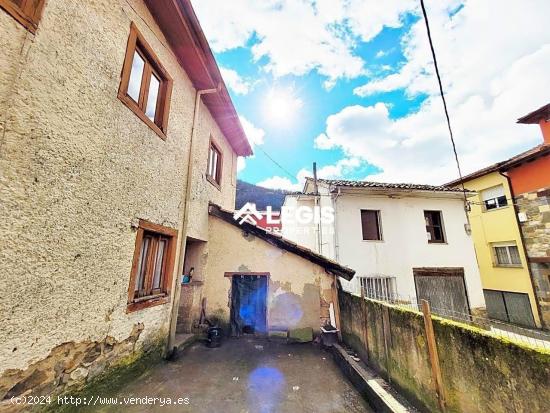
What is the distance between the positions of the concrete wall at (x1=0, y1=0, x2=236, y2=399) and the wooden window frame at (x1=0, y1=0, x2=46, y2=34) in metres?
0.06

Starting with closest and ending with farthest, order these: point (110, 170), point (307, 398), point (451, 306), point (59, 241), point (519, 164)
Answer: point (59, 241) < point (110, 170) < point (307, 398) < point (451, 306) < point (519, 164)

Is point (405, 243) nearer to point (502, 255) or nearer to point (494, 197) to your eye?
point (502, 255)

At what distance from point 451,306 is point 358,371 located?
29.0ft

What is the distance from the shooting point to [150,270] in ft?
15.3

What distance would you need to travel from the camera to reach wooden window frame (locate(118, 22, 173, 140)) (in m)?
3.98

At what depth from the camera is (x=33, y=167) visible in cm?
253

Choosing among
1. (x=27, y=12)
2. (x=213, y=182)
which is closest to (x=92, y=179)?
(x=27, y=12)

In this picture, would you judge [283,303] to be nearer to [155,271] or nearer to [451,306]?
[155,271]

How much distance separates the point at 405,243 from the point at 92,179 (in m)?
11.4

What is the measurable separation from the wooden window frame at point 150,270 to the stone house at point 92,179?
2 cm

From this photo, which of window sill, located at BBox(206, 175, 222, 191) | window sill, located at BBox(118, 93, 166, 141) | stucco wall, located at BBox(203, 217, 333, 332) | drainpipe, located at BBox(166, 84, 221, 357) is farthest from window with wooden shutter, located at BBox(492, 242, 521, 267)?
window sill, located at BBox(118, 93, 166, 141)

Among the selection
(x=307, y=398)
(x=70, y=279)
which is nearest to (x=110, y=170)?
(x=70, y=279)

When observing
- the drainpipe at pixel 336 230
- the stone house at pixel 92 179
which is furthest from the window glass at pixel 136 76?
the drainpipe at pixel 336 230

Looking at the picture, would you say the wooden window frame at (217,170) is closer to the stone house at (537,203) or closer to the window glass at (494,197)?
the stone house at (537,203)
